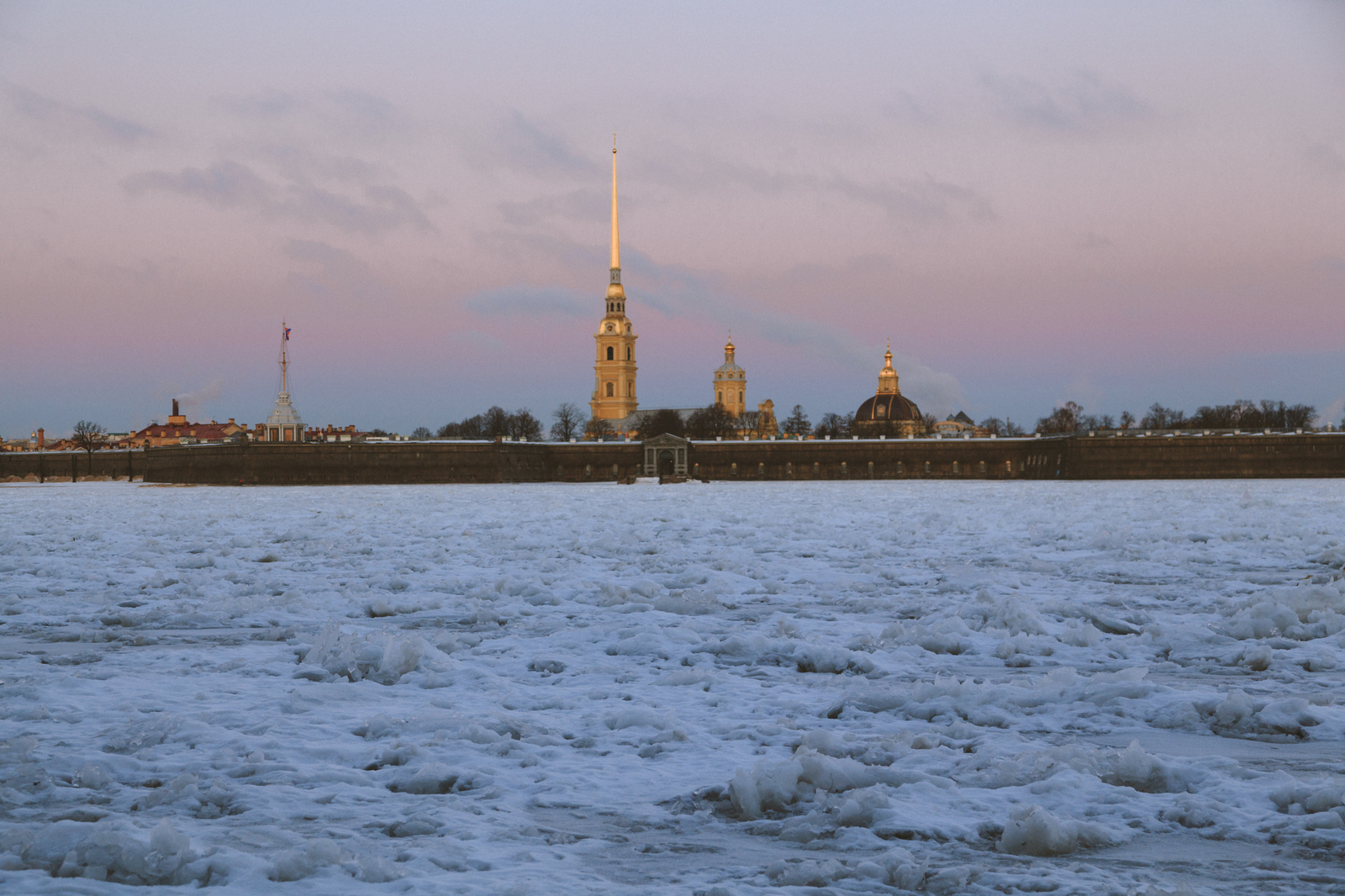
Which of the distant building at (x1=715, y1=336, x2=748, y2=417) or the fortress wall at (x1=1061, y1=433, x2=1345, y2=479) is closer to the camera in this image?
the fortress wall at (x1=1061, y1=433, x2=1345, y2=479)

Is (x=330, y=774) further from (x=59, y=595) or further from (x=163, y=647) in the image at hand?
(x=59, y=595)

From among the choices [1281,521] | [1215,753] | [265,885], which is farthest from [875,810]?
[1281,521]

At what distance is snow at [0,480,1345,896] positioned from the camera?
4.36 m

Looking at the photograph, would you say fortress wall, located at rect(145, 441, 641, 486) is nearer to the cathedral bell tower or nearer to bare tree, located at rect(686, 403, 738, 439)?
bare tree, located at rect(686, 403, 738, 439)

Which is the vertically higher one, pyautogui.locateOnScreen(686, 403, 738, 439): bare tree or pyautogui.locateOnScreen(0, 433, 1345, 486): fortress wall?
pyautogui.locateOnScreen(686, 403, 738, 439): bare tree

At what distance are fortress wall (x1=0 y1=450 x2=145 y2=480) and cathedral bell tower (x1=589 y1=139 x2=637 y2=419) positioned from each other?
7633 centimetres

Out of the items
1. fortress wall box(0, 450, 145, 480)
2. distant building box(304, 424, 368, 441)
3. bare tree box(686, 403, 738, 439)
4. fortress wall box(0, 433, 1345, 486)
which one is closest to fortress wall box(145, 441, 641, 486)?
fortress wall box(0, 433, 1345, 486)

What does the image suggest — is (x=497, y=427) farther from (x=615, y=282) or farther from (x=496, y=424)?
(x=615, y=282)

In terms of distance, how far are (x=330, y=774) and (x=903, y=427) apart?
547 feet

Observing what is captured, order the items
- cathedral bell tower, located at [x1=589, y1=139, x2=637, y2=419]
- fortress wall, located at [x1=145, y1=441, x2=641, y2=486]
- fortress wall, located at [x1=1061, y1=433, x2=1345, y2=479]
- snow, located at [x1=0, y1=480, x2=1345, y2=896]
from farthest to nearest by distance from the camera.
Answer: cathedral bell tower, located at [x1=589, y1=139, x2=637, y2=419]
fortress wall, located at [x1=145, y1=441, x2=641, y2=486]
fortress wall, located at [x1=1061, y1=433, x2=1345, y2=479]
snow, located at [x1=0, y1=480, x2=1345, y2=896]

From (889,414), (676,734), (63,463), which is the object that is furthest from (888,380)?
(676,734)

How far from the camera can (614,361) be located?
178 metres

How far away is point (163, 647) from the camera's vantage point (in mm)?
9227

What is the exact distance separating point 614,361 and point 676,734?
173 metres
